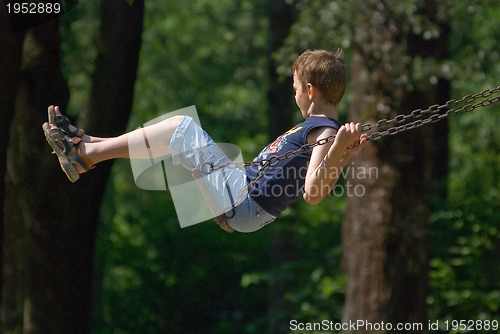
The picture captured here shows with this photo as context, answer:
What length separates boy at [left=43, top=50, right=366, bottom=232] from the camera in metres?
A: 5.15

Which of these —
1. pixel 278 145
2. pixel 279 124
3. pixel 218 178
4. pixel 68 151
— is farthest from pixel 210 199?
pixel 279 124

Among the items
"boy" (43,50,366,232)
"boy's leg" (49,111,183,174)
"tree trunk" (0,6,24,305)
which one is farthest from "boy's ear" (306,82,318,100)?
"tree trunk" (0,6,24,305)

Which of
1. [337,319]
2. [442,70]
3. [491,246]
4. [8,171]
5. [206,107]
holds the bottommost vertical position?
[337,319]

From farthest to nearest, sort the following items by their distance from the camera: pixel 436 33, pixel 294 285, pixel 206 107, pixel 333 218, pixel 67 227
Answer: pixel 206 107
pixel 333 218
pixel 294 285
pixel 436 33
pixel 67 227

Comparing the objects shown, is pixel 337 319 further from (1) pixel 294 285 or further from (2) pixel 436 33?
(2) pixel 436 33

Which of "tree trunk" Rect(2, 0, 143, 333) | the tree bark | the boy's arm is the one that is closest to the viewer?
the boy's arm

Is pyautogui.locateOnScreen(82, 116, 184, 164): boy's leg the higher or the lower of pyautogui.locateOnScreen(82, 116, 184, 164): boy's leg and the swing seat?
the higher

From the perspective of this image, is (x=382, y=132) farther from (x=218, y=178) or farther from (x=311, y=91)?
(x=218, y=178)

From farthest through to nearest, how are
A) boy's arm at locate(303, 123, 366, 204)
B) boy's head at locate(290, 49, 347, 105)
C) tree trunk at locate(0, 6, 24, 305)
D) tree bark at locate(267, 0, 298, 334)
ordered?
tree bark at locate(267, 0, 298, 334) < tree trunk at locate(0, 6, 24, 305) < boy's head at locate(290, 49, 347, 105) < boy's arm at locate(303, 123, 366, 204)

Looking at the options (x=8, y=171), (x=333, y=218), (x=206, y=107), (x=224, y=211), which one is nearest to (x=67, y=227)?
(x=8, y=171)

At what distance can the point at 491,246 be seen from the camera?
1133 centimetres

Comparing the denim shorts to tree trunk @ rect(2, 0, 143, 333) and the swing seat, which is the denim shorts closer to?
the swing seat

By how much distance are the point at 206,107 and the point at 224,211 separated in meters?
15.5

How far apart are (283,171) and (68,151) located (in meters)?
1.30
